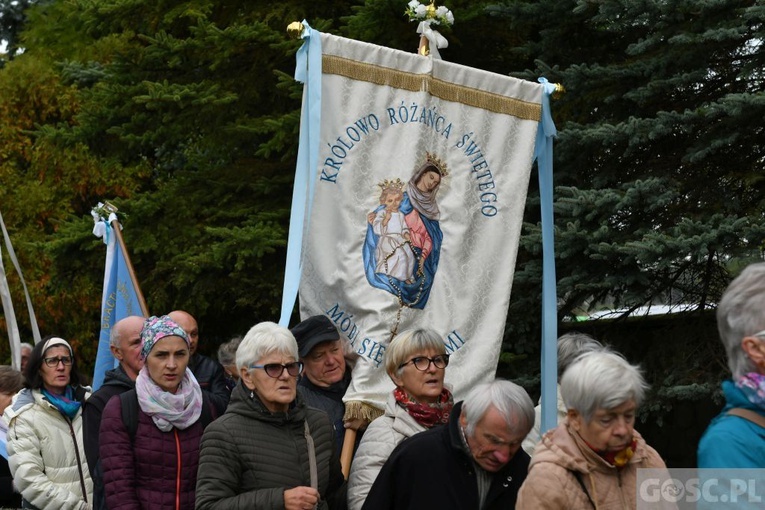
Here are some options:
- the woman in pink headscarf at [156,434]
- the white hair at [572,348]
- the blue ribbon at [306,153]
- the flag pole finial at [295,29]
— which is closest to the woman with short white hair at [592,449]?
the white hair at [572,348]

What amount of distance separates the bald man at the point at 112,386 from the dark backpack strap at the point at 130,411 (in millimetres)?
315

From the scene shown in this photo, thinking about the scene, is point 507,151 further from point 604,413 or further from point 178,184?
point 178,184

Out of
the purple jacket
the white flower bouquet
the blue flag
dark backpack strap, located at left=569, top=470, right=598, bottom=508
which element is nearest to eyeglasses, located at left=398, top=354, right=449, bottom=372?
the purple jacket

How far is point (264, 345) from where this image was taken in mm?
5074

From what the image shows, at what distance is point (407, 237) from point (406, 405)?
1.44 metres

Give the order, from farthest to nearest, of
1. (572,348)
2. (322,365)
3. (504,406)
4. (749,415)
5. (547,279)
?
(547,279), (322,365), (572,348), (504,406), (749,415)

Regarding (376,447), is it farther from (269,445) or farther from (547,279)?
(547,279)

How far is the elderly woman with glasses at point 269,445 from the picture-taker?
486 centimetres

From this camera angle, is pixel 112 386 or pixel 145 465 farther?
pixel 112 386

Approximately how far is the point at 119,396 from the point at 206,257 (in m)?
4.10

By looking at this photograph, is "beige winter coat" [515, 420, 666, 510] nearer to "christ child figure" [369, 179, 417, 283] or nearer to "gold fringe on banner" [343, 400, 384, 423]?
"gold fringe on banner" [343, 400, 384, 423]

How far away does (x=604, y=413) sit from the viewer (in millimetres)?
3783

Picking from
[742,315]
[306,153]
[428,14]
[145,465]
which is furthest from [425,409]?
[428,14]

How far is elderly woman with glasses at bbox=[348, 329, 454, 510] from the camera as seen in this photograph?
511cm
